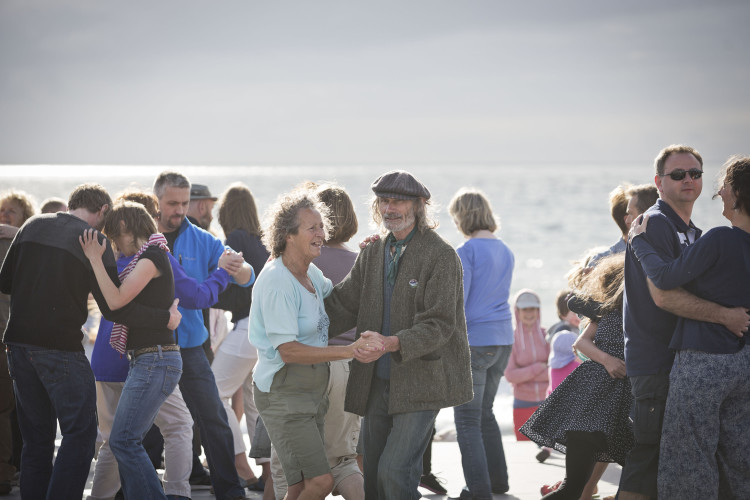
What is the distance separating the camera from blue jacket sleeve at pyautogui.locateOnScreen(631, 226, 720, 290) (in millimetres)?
3943

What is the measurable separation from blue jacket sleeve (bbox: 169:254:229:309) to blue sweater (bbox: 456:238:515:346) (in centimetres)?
174

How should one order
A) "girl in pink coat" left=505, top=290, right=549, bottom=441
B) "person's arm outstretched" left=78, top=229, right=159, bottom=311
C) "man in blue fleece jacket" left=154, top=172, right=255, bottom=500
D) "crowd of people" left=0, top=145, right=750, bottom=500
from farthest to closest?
"girl in pink coat" left=505, top=290, right=549, bottom=441 → "man in blue fleece jacket" left=154, top=172, right=255, bottom=500 → "person's arm outstretched" left=78, top=229, right=159, bottom=311 → "crowd of people" left=0, top=145, right=750, bottom=500

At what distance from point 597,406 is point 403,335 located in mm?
1399

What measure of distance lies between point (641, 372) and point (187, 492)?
2825 mm

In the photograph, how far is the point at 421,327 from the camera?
3.99 m

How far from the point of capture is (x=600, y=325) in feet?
16.0

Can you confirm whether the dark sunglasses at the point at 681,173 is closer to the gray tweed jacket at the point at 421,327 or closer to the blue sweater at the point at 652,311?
the blue sweater at the point at 652,311

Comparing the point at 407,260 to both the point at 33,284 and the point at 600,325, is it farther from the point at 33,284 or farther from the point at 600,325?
the point at 33,284

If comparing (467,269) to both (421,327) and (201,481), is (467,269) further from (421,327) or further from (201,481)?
(201,481)

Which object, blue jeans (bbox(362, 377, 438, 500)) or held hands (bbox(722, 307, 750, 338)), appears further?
blue jeans (bbox(362, 377, 438, 500))

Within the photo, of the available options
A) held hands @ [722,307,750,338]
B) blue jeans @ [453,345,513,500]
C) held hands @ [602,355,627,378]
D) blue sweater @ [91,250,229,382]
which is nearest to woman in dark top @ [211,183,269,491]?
blue sweater @ [91,250,229,382]

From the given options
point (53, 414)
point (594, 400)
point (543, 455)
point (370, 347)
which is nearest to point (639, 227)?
point (594, 400)

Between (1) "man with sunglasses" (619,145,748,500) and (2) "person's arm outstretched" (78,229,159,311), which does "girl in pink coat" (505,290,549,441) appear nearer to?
(1) "man with sunglasses" (619,145,748,500)

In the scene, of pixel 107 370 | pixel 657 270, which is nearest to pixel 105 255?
pixel 107 370
